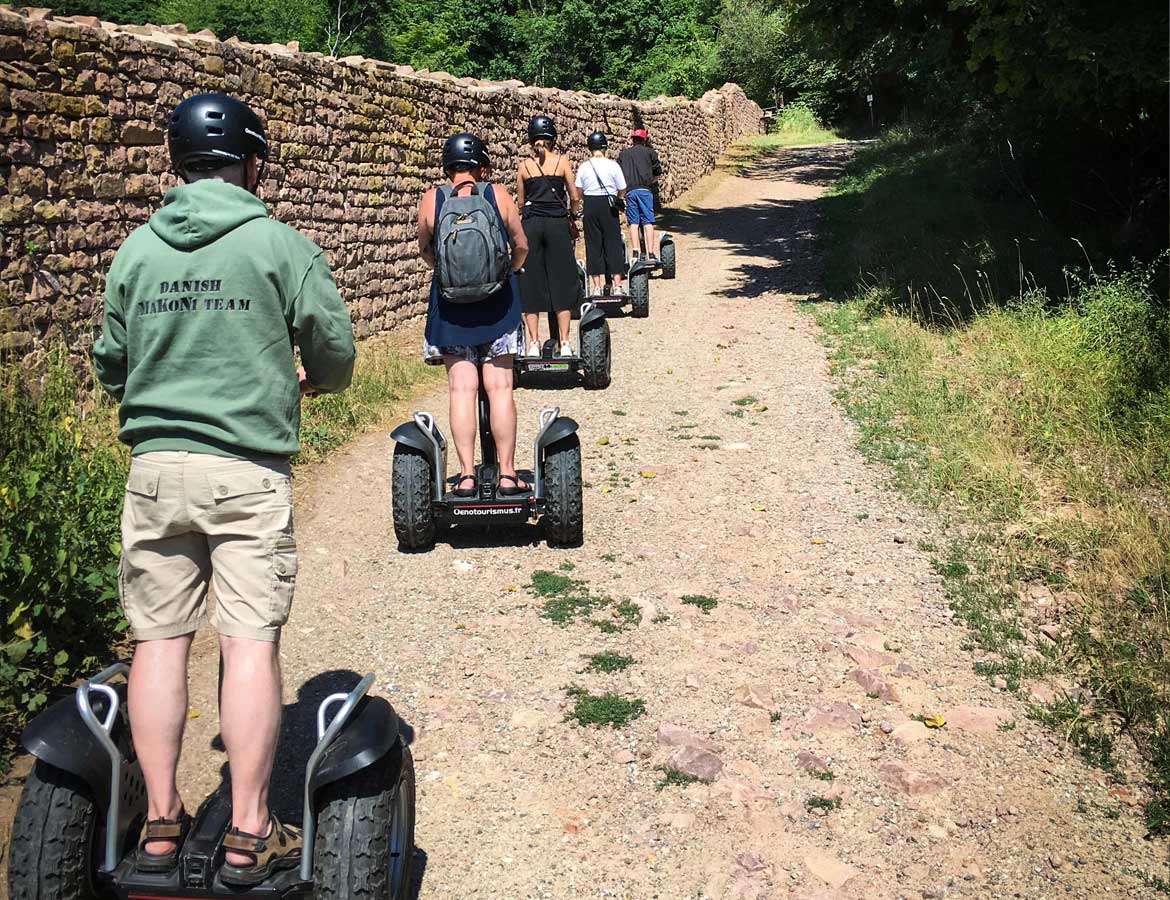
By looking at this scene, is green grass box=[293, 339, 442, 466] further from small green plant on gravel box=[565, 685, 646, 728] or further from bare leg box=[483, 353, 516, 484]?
small green plant on gravel box=[565, 685, 646, 728]

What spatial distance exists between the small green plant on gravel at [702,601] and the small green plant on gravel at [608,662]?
1.96 feet

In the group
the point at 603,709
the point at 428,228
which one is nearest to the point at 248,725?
the point at 603,709

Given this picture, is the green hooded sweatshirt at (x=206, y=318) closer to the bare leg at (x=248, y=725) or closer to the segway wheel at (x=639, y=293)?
the bare leg at (x=248, y=725)

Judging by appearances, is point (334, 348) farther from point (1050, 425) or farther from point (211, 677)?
point (1050, 425)

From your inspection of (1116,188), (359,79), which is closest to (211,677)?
(359,79)

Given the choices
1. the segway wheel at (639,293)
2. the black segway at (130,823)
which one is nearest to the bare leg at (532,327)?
the segway wheel at (639,293)

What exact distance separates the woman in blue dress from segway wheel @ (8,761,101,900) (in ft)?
9.96

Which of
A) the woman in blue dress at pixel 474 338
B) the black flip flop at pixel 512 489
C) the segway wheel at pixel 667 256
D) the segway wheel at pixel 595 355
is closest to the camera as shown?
the woman in blue dress at pixel 474 338

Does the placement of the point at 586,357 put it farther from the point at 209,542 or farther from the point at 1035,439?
the point at 209,542

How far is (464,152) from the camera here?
17.1 feet

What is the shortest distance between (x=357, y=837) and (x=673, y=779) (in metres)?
1.38

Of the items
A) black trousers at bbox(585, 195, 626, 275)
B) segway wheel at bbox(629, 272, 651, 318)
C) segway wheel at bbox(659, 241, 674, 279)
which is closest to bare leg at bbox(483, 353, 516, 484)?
black trousers at bbox(585, 195, 626, 275)

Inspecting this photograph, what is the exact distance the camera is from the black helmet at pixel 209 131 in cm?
269

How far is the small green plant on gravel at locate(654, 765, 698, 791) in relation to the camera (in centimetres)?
369
